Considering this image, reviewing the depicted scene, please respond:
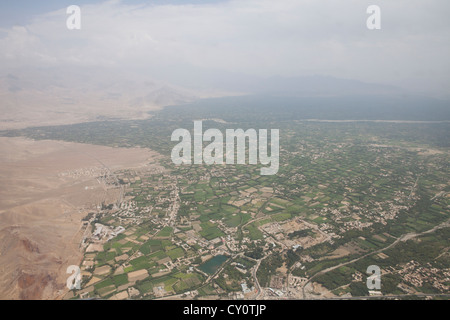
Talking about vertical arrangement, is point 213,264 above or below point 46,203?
below

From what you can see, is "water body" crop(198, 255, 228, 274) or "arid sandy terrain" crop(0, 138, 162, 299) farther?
"water body" crop(198, 255, 228, 274)

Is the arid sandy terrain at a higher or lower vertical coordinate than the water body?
higher

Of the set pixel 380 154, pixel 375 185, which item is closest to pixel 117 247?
pixel 375 185

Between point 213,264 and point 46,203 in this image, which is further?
point 46,203

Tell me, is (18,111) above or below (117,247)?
above
